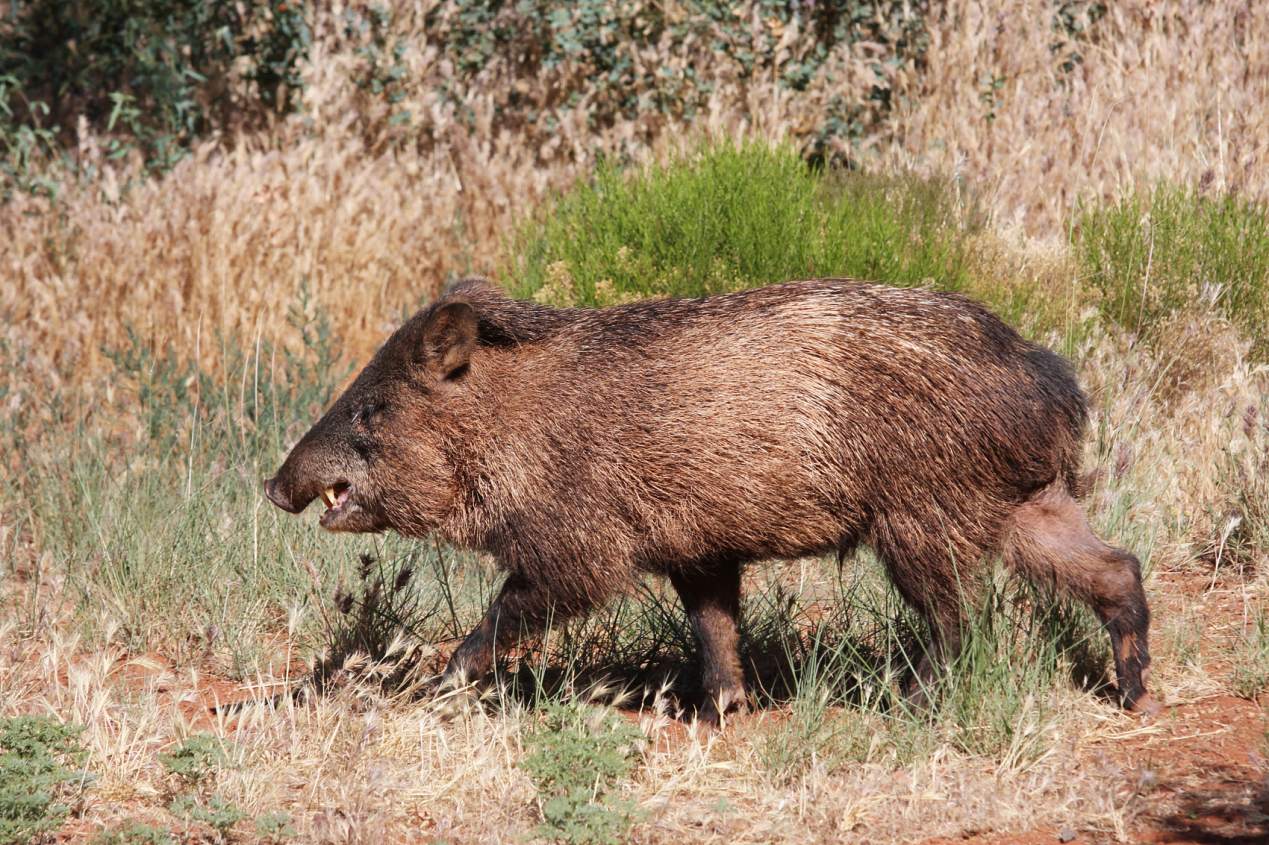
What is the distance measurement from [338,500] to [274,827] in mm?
1173

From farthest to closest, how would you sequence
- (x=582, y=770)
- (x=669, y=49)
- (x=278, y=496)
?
(x=669, y=49) → (x=278, y=496) → (x=582, y=770)

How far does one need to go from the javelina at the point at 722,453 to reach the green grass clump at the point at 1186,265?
2.76 m

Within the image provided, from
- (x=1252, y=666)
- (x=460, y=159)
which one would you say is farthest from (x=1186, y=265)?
(x=460, y=159)

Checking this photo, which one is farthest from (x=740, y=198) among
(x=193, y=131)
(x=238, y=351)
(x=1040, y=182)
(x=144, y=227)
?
(x=193, y=131)

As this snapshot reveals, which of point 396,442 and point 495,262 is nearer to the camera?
point 396,442

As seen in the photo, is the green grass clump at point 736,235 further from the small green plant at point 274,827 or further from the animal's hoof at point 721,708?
the small green plant at point 274,827

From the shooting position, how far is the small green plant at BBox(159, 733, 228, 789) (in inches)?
128

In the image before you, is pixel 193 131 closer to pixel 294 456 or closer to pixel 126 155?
pixel 126 155

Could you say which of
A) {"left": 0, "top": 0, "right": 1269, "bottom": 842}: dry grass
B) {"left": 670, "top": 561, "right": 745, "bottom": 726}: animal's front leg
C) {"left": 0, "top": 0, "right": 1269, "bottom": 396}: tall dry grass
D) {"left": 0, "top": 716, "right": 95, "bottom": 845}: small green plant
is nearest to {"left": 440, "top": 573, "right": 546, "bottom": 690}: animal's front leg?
{"left": 0, "top": 0, "right": 1269, "bottom": 842}: dry grass

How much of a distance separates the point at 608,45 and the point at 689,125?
37.9 inches

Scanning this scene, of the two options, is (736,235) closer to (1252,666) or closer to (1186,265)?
(1186,265)

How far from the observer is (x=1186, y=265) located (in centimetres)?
618

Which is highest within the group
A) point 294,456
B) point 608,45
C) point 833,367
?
point 608,45

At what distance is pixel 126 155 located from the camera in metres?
9.14
